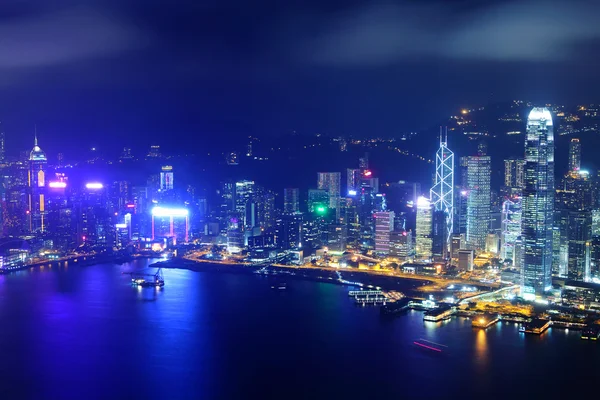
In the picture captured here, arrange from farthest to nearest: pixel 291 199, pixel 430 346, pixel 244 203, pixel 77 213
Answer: pixel 291 199
pixel 244 203
pixel 77 213
pixel 430 346

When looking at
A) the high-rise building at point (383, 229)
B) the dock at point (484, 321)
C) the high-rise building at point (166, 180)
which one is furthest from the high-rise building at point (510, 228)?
the high-rise building at point (166, 180)

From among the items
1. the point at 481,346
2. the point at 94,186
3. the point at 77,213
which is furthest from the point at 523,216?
the point at 94,186

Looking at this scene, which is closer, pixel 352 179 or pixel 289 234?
pixel 289 234

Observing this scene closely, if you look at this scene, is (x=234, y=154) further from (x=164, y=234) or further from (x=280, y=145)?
(x=164, y=234)

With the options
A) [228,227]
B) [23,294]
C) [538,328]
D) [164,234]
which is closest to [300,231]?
[228,227]

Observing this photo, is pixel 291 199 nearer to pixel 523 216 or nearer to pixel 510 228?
pixel 510 228

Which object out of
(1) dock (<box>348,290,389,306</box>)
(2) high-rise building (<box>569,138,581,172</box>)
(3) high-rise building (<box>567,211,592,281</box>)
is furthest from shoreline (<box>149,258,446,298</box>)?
(2) high-rise building (<box>569,138,581,172</box>)

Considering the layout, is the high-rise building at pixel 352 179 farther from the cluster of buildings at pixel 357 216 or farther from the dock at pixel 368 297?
the dock at pixel 368 297

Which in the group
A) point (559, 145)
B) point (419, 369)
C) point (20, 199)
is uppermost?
point (559, 145)
